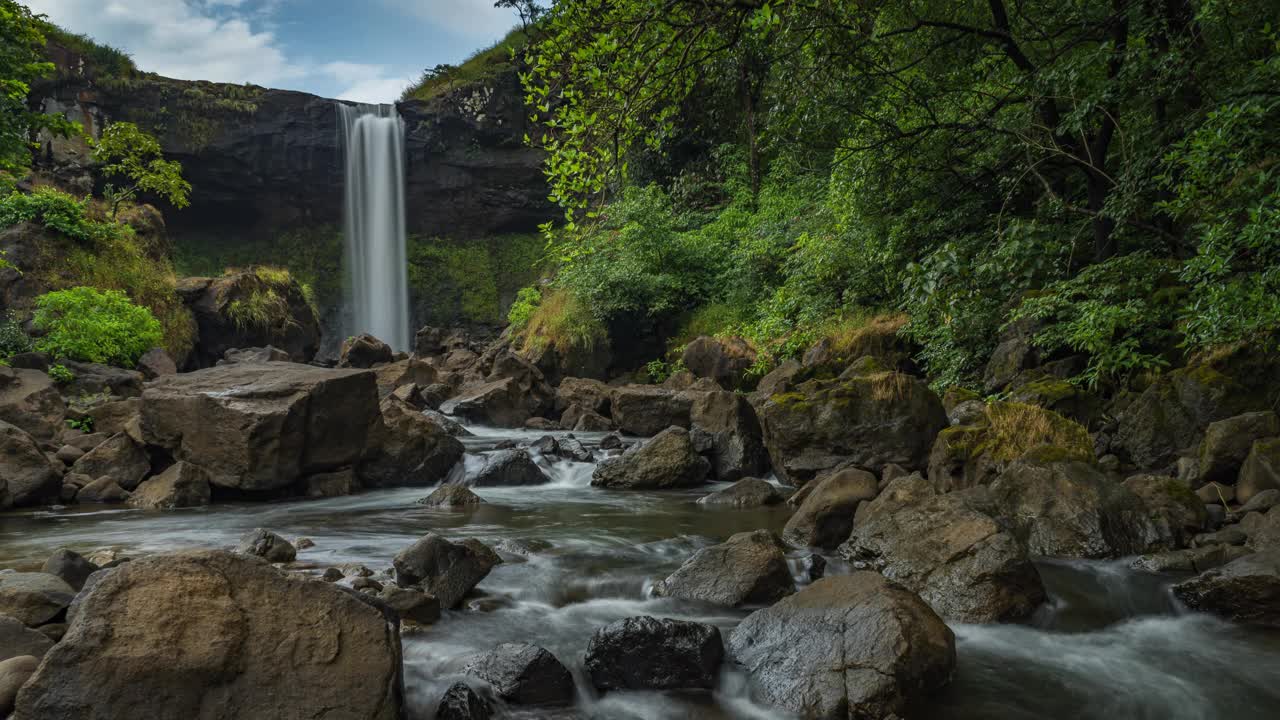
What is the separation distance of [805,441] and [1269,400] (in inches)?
198

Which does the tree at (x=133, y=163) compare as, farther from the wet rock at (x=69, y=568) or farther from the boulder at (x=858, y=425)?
the boulder at (x=858, y=425)

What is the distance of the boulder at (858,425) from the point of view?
938 centimetres

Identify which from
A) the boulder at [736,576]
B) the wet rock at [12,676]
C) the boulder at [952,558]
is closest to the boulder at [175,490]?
the wet rock at [12,676]

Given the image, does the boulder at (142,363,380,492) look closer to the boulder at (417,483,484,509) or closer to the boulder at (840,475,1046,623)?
the boulder at (417,483,484,509)

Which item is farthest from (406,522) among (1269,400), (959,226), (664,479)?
(1269,400)

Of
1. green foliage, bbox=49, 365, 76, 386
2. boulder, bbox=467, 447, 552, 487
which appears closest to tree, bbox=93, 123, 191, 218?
green foliage, bbox=49, 365, 76, 386

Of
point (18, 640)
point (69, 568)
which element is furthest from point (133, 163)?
point (18, 640)

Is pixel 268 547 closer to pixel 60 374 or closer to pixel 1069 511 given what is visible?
pixel 1069 511

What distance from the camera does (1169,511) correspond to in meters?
6.55

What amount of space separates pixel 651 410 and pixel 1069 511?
9171 mm

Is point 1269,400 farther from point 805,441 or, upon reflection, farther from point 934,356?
point 805,441

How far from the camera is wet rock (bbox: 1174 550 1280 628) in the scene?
4914 mm

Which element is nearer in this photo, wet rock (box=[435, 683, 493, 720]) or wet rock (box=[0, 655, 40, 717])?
wet rock (box=[0, 655, 40, 717])

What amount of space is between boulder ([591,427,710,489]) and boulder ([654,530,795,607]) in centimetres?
485
